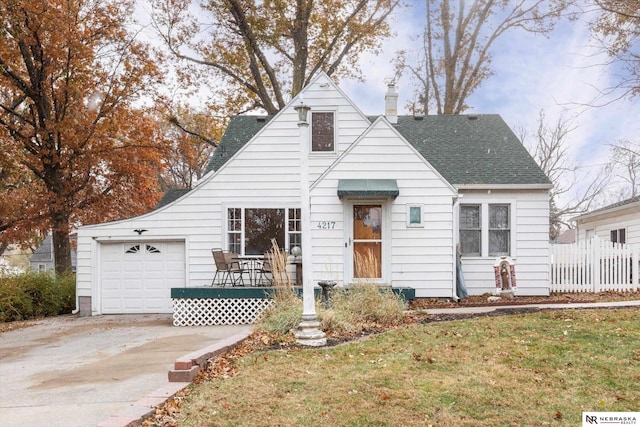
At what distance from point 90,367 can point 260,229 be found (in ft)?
21.5

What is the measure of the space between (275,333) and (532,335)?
3.69 meters

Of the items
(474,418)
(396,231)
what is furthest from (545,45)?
(474,418)

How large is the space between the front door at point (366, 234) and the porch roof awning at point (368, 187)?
1.84 feet

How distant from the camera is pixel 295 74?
70.6 ft

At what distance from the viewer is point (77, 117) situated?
18.6 metres

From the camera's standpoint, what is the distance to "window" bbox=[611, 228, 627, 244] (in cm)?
1741

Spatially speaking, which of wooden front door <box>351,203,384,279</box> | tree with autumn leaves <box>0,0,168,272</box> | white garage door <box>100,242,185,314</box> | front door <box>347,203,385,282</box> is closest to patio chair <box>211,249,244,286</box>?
white garage door <box>100,242,185,314</box>

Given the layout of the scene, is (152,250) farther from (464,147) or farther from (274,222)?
(464,147)

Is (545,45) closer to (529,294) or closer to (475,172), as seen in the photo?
(475,172)

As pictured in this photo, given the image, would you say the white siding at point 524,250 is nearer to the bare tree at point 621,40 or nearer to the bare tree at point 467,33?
the bare tree at point 621,40

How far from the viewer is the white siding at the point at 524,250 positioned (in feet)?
43.1

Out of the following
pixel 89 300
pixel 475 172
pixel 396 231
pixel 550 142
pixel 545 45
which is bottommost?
pixel 89 300

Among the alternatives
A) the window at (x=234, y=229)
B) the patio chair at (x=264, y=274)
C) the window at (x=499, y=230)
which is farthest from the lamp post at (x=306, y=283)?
the window at (x=499, y=230)

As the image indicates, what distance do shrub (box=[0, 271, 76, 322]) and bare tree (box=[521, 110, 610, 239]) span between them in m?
24.8
